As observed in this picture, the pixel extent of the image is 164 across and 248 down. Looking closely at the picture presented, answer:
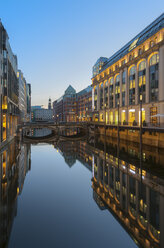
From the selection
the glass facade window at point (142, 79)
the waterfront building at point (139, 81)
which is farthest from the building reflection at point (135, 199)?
the glass facade window at point (142, 79)

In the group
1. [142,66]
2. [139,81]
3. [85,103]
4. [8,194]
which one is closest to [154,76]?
[139,81]

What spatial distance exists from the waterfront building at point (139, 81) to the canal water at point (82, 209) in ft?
59.0

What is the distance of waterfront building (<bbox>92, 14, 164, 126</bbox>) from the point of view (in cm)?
3922

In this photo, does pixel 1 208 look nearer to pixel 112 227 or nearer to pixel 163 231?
pixel 112 227

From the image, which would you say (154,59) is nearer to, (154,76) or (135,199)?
(154,76)

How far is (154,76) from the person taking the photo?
40.8 metres

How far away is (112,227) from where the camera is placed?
880 cm

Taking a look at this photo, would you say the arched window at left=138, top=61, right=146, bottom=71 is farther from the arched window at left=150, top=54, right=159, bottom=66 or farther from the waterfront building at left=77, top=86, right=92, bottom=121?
the waterfront building at left=77, top=86, right=92, bottom=121

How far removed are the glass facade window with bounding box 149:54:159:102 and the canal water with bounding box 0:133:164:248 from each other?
91.7 ft

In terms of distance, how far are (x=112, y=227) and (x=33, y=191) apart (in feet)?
26.9

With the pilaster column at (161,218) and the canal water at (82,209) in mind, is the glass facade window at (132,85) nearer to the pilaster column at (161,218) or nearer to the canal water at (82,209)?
the canal water at (82,209)

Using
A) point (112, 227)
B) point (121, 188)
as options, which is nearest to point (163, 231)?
point (112, 227)

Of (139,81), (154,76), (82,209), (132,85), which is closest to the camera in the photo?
(82,209)

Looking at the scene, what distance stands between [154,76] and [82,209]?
40.8 metres
